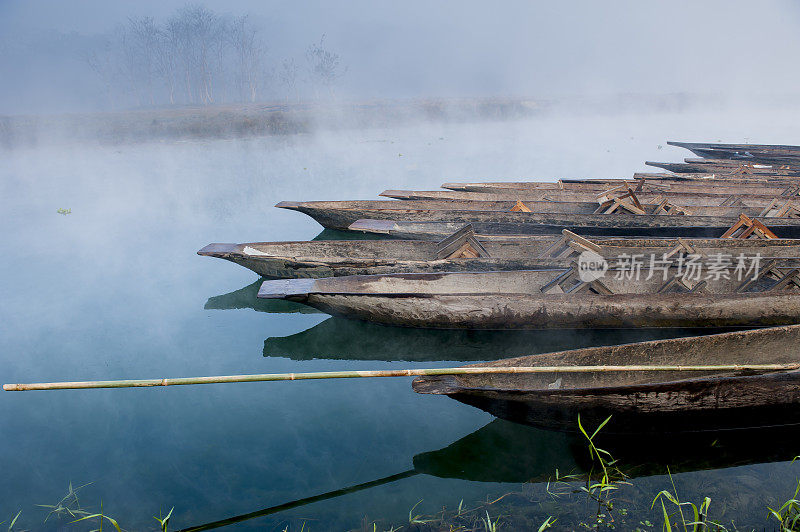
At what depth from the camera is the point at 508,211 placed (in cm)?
795

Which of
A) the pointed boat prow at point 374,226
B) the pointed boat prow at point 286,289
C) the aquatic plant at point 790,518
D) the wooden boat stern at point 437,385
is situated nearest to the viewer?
the aquatic plant at point 790,518

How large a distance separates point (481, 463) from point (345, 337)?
2.43 m

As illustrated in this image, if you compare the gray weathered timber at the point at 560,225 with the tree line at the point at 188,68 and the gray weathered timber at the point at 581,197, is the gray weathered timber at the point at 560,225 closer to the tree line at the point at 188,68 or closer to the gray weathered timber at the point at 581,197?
the gray weathered timber at the point at 581,197

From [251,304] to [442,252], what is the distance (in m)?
2.66

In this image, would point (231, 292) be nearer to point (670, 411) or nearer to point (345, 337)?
point (345, 337)

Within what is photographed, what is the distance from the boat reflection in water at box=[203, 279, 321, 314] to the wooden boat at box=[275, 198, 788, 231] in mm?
2163

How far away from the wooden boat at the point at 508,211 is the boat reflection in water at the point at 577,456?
4.40 m

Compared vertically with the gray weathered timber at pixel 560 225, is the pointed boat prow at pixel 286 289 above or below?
below

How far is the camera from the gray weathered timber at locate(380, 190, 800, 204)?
8617mm

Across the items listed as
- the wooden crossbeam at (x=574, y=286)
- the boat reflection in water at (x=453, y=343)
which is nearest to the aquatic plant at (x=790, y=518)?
the boat reflection in water at (x=453, y=343)

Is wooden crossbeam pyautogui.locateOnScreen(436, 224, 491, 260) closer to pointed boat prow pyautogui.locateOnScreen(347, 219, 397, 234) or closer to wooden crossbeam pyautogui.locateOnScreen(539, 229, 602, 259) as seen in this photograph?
wooden crossbeam pyautogui.locateOnScreen(539, 229, 602, 259)

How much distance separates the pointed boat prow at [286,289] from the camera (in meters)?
4.80

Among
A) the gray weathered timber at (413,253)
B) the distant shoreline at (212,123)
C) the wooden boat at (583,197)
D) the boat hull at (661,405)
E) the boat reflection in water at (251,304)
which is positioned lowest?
the boat reflection in water at (251,304)

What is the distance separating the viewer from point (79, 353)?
5445mm
